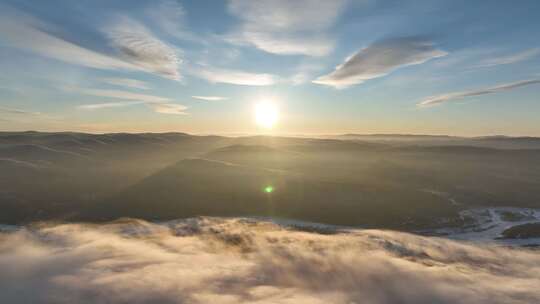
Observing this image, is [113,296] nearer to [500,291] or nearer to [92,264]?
[92,264]

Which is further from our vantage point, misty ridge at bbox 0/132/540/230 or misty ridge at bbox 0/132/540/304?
misty ridge at bbox 0/132/540/230

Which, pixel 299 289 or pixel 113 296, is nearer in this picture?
pixel 113 296

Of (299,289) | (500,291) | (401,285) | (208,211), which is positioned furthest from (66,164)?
(500,291)

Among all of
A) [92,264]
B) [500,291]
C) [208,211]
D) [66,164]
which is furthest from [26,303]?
[66,164]

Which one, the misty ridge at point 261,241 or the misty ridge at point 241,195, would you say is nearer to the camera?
the misty ridge at point 261,241

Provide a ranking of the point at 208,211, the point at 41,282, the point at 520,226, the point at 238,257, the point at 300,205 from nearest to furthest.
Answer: the point at 41,282, the point at 238,257, the point at 520,226, the point at 208,211, the point at 300,205

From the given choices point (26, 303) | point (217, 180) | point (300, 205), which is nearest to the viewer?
point (26, 303)

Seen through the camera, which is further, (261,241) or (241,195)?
(241,195)

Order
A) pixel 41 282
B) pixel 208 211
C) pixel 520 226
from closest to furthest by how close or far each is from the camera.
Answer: pixel 41 282
pixel 520 226
pixel 208 211

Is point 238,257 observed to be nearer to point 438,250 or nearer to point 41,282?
point 41,282
